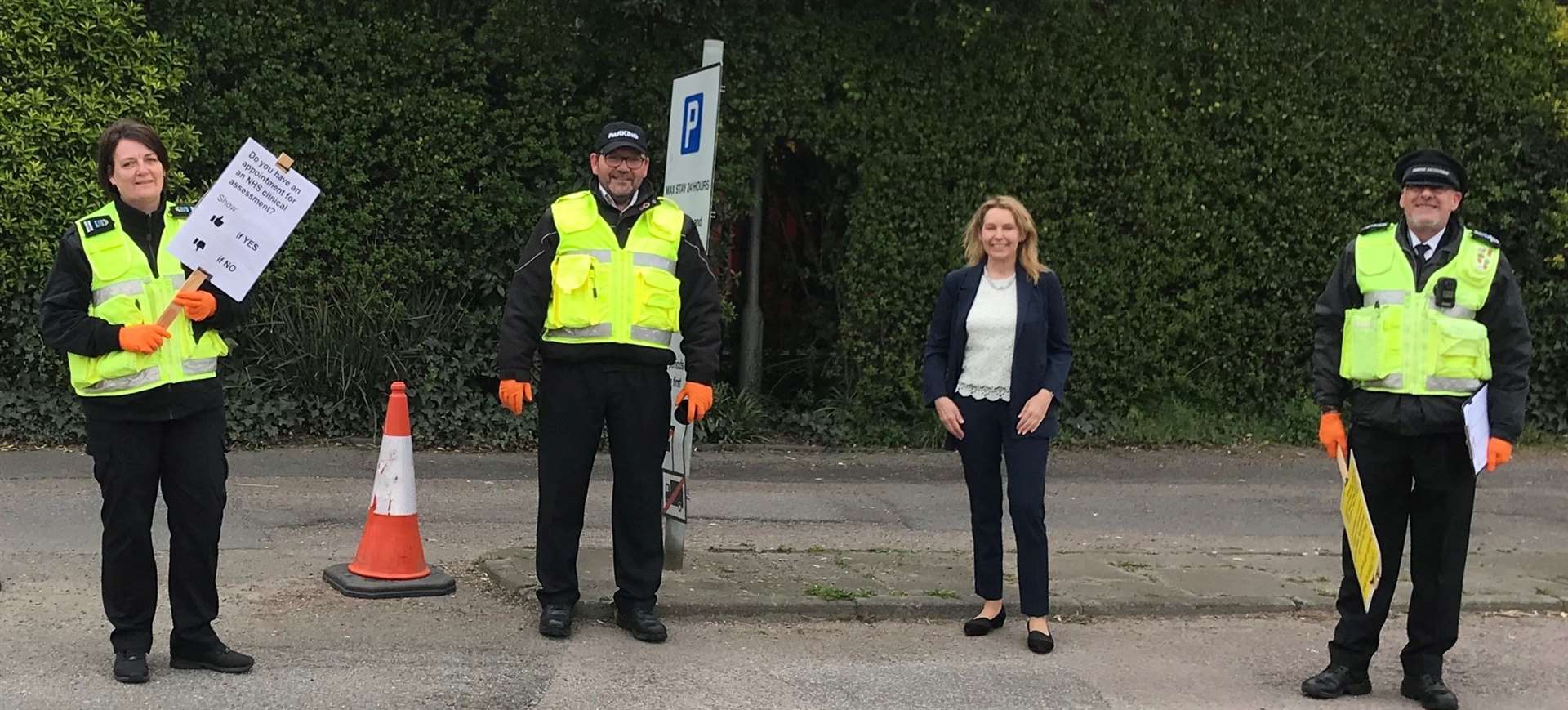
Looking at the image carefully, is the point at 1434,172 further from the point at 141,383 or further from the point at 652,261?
the point at 141,383

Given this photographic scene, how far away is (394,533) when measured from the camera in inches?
266

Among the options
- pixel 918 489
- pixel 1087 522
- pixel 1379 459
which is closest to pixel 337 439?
pixel 918 489

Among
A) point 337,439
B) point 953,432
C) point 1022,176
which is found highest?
point 1022,176

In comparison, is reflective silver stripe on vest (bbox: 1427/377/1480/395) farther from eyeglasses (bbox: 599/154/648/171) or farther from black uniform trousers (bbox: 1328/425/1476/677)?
eyeglasses (bbox: 599/154/648/171)

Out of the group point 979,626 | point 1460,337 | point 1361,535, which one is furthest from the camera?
point 979,626

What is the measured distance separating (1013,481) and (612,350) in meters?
1.62

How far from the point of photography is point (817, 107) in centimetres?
1130

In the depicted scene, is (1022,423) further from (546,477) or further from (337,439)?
(337,439)

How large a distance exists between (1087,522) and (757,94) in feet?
12.8

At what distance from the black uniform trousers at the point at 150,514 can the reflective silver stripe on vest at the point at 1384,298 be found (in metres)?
3.85

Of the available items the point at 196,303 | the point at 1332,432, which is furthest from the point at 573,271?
the point at 1332,432

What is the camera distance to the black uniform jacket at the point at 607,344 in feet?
19.4

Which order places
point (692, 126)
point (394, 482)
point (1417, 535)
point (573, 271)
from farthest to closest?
point (692, 126), point (394, 482), point (573, 271), point (1417, 535)

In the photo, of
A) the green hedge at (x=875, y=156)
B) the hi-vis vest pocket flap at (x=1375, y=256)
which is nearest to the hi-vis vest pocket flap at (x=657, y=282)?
the hi-vis vest pocket flap at (x=1375, y=256)
